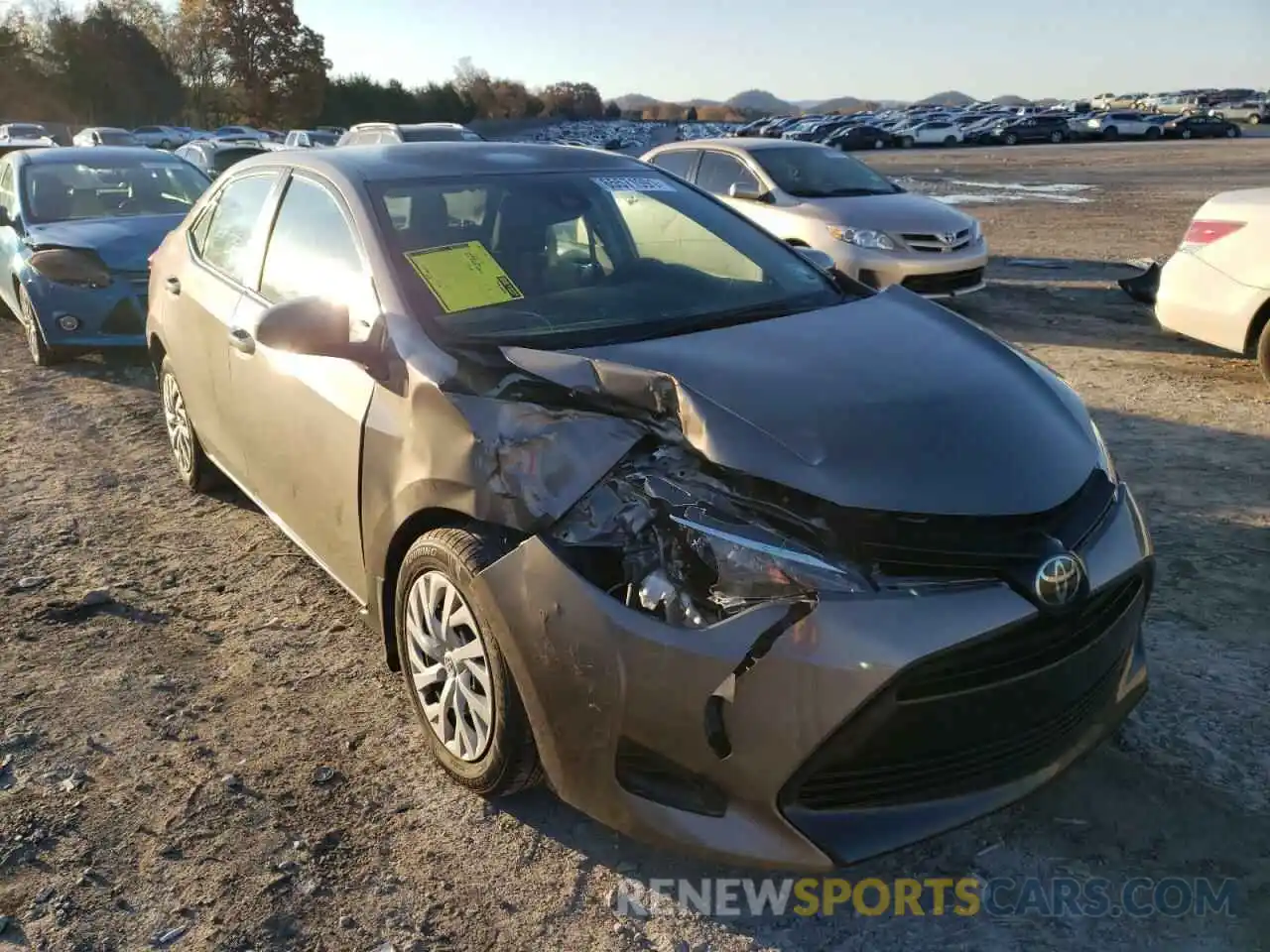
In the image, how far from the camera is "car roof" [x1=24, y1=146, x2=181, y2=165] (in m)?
8.52

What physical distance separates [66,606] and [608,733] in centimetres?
270

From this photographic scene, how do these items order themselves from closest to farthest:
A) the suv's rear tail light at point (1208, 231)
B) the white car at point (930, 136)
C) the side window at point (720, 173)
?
the suv's rear tail light at point (1208, 231)
the side window at point (720, 173)
the white car at point (930, 136)

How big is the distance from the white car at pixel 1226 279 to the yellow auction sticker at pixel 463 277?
5209mm

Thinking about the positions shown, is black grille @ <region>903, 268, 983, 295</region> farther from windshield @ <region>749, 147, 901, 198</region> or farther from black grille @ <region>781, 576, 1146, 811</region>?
black grille @ <region>781, 576, 1146, 811</region>

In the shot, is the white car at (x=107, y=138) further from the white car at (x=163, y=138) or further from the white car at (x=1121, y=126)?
the white car at (x=1121, y=126)

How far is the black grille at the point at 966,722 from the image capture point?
2.09 meters

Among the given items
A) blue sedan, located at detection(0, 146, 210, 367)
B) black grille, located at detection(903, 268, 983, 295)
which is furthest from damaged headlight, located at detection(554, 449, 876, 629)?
black grille, located at detection(903, 268, 983, 295)

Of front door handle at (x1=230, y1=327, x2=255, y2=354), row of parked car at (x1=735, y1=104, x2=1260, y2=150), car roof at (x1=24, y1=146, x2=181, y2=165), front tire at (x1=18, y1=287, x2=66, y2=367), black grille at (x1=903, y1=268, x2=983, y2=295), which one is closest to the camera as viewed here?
front door handle at (x1=230, y1=327, x2=255, y2=354)

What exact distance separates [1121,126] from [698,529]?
50910 mm

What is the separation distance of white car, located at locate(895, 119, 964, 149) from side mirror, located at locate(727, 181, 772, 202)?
135ft

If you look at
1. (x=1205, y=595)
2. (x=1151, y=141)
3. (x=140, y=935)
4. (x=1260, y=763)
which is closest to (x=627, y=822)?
(x=140, y=935)

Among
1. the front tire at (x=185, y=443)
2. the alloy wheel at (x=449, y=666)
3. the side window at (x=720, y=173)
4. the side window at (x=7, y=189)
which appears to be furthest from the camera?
the side window at (x=720, y=173)

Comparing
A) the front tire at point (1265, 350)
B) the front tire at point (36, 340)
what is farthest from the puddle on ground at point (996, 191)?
the front tire at point (36, 340)

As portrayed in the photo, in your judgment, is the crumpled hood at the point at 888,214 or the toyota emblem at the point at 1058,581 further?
the crumpled hood at the point at 888,214
